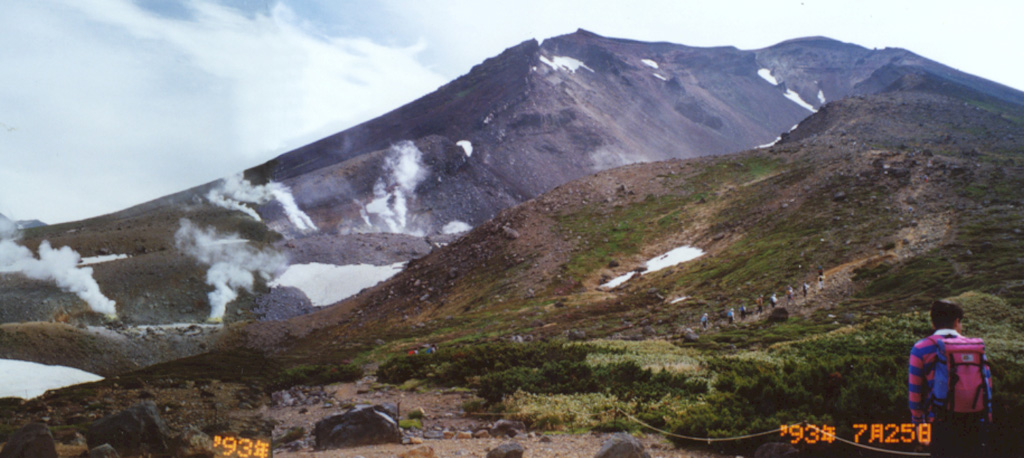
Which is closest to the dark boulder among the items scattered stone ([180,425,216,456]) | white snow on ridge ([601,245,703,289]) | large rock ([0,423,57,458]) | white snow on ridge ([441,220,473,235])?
white snow on ridge ([601,245,703,289])

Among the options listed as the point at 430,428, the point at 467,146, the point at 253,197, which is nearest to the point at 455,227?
the point at 467,146

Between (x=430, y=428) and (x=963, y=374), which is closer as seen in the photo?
(x=963, y=374)

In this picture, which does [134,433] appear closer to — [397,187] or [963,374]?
[963,374]

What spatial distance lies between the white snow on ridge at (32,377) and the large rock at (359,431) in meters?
22.4

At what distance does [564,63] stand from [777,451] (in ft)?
536

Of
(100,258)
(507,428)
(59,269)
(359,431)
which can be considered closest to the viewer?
(359,431)

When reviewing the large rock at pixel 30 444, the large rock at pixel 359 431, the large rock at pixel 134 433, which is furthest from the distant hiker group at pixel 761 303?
the large rock at pixel 30 444

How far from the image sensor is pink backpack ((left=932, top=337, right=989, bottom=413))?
22.5 feet

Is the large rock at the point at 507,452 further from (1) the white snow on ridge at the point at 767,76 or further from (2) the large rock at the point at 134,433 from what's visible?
(1) the white snow on ridge at the point at 767,76

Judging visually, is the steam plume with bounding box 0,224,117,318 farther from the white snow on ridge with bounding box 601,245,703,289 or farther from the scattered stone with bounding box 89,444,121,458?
the scattered stone with bounding box 89,444,121,458

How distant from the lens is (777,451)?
10133 millimetres

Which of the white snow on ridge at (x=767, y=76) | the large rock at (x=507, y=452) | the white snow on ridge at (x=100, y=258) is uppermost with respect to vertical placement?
the white snow on ridge at (x=767, y=76)

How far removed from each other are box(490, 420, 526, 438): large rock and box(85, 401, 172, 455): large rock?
7.31m

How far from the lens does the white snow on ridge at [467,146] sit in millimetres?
126219
